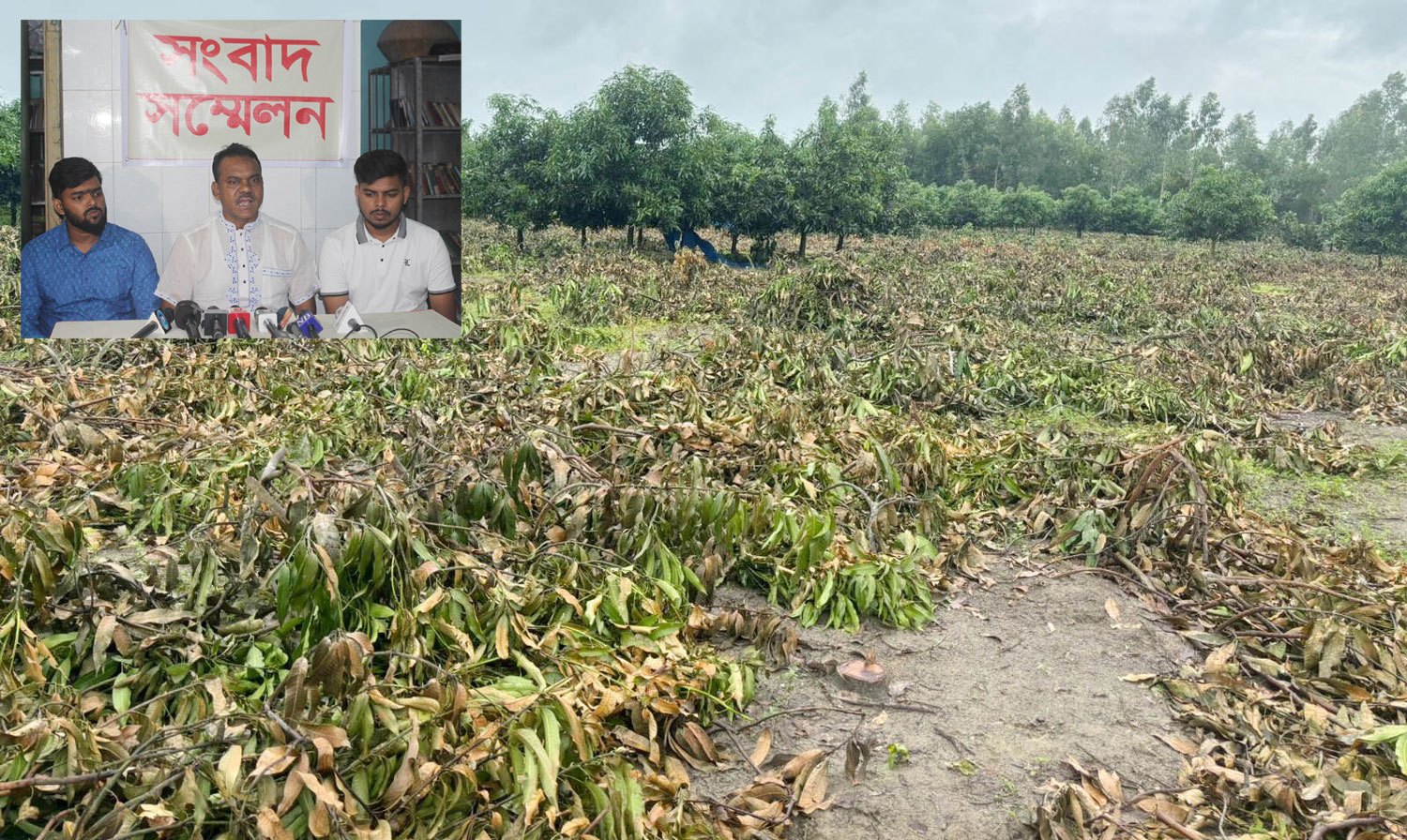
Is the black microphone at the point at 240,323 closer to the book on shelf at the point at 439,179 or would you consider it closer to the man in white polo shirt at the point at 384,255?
the man in white polo shirt at the point at 384,255

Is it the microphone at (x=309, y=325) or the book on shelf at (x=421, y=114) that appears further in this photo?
the microphone at (x=309, y=325)

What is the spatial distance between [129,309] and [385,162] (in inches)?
63.1

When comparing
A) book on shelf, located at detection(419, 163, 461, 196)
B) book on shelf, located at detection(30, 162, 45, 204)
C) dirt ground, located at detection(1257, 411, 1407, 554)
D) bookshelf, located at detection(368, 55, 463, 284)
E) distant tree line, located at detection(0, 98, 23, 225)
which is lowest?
dirt ground, located at detection(1257, 411, 1407, 554)

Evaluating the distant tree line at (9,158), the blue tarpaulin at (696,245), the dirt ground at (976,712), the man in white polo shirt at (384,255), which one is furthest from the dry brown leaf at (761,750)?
the distant tree line at (9,158)

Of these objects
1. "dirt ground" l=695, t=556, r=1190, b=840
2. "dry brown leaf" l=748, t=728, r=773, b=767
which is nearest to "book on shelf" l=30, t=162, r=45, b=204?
"dirt ground" l=695, t=556, r=1190, b=840

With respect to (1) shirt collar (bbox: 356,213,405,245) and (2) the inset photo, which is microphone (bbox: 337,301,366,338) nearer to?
(2) the inset photo

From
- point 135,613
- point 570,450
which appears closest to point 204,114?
point 570,450

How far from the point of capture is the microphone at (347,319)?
566 cm

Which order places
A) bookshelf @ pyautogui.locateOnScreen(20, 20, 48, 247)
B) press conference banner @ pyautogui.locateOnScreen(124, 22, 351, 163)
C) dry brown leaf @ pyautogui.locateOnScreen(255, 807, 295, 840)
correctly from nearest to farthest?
dry brown leaf @ pyautogui.locateOnScreen(255, 807, 295, 840) < bookshelf @ pyautogui.locateOnScreen(20, 20, 48, 247) < press conference banner @ pyautogui.locateOnScreen(124, 22, 351, 163)

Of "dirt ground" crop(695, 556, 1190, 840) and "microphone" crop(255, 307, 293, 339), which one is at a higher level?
"microphone" crop(255, 307, 293, 339)

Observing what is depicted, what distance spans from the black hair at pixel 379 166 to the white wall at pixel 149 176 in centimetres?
5

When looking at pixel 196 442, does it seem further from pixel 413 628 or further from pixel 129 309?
pixel 413 628

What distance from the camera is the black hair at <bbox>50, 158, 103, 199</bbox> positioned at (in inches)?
205

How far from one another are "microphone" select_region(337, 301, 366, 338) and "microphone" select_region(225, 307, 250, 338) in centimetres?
47
